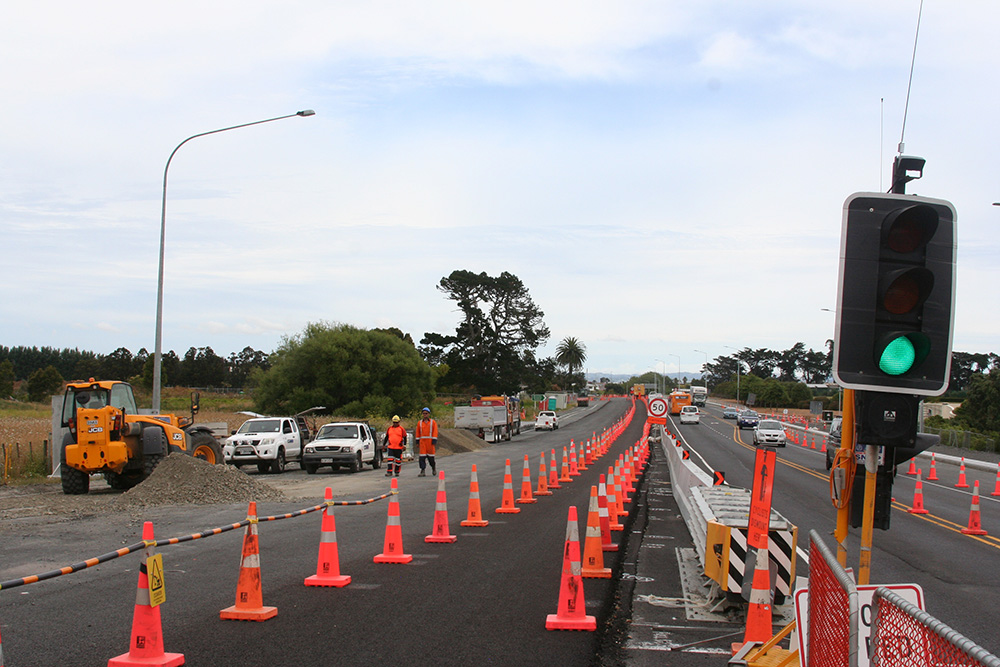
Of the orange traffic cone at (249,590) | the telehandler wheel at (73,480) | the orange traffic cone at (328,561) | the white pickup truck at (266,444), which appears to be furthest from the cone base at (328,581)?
the white pickup truck at (266,444)

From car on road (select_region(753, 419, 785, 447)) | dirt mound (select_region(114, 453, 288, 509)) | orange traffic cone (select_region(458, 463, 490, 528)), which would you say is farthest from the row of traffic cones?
car on road (select_region(753, 419, 785, 447))

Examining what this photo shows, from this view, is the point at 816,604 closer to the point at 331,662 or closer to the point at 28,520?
the point at 331,662

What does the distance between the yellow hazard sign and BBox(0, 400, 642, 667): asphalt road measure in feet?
1.97

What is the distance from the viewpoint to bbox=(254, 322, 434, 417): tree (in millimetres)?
58906

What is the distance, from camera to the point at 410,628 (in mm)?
7355

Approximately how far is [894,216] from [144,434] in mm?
19009

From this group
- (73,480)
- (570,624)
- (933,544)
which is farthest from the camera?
(73,480)

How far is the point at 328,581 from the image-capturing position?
9023 millimetres

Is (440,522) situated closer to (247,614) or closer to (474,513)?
(474,513)

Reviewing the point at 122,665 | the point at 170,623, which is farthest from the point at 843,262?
the point at 170,623

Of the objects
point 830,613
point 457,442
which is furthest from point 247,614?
point 457,442

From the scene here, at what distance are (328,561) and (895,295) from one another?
6.51 metres

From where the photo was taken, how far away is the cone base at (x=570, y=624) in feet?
24.4

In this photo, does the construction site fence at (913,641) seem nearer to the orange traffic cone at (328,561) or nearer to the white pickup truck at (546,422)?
the orange traffic cone at (328,561)
